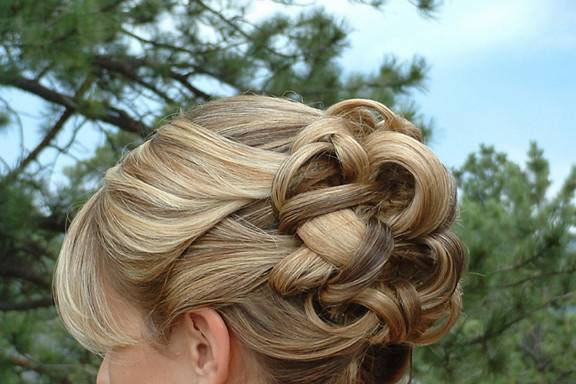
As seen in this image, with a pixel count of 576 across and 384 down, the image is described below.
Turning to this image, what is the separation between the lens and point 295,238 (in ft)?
3.18

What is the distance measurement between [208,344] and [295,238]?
0.49ft

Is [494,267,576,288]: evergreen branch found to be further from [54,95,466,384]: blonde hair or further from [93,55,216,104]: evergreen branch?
[54,95,466,384]: blonde hair

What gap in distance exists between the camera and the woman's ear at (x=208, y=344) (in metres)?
0.96

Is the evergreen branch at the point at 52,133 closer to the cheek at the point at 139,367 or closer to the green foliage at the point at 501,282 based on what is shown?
the green foliage at the point at 501,282

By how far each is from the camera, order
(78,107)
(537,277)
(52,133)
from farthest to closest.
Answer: (52,133), (537,277), (78,107)

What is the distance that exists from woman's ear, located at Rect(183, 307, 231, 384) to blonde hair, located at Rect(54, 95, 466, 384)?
1 cm

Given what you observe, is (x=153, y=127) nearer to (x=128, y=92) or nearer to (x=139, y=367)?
(x=128, y=92)

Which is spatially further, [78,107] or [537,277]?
[537,277]

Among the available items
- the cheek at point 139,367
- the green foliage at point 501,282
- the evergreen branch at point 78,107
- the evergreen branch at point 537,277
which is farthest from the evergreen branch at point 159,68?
the cheek at point 139,367

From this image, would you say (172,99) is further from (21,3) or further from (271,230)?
(271,230)

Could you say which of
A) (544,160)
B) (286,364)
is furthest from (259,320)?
(544,160)

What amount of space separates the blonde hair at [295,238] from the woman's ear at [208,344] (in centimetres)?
1

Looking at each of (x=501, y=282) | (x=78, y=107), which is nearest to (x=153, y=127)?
(x=78, y=107)

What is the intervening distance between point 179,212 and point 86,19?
5.85ft
